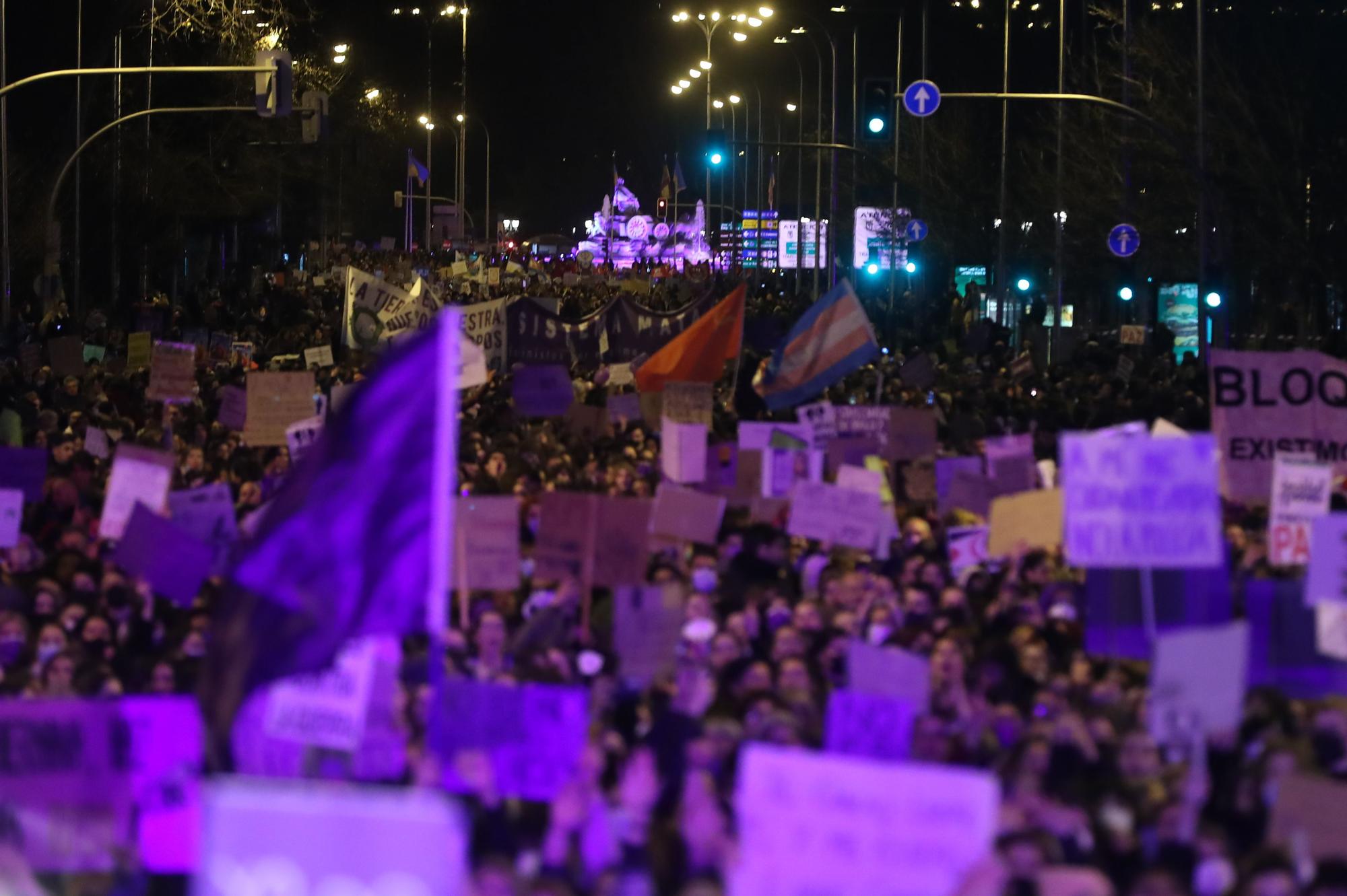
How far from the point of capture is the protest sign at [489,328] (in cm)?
2281

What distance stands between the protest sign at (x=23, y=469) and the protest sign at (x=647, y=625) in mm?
5829

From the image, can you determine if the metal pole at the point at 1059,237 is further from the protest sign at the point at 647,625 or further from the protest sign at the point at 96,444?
the protest sign at the point at 647,625

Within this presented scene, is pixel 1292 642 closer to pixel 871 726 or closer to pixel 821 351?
pixel 871 726

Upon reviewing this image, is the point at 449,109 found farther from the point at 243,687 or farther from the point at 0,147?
the point at 243,687

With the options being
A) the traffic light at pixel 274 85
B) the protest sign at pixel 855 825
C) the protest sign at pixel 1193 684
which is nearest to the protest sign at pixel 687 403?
the traffic light at pixel 274 85

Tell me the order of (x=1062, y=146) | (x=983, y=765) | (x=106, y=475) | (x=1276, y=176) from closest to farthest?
1. (x=983, y=765)
2. (x=106, y=475)
3. (x=1276, y=176)
4. (x=1062, y=146)

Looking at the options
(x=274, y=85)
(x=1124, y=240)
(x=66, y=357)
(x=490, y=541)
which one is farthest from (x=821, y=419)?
(x=1124, y=240)

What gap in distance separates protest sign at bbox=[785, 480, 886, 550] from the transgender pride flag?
5517 millimetres

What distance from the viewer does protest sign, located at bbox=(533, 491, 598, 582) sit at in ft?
35.4

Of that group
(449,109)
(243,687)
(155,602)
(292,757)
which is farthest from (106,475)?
(449,109)

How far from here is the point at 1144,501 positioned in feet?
29.7

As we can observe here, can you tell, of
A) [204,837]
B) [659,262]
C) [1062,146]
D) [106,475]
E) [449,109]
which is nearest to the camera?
[204,837]

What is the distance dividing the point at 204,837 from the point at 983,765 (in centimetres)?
345

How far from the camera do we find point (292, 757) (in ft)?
26.3
